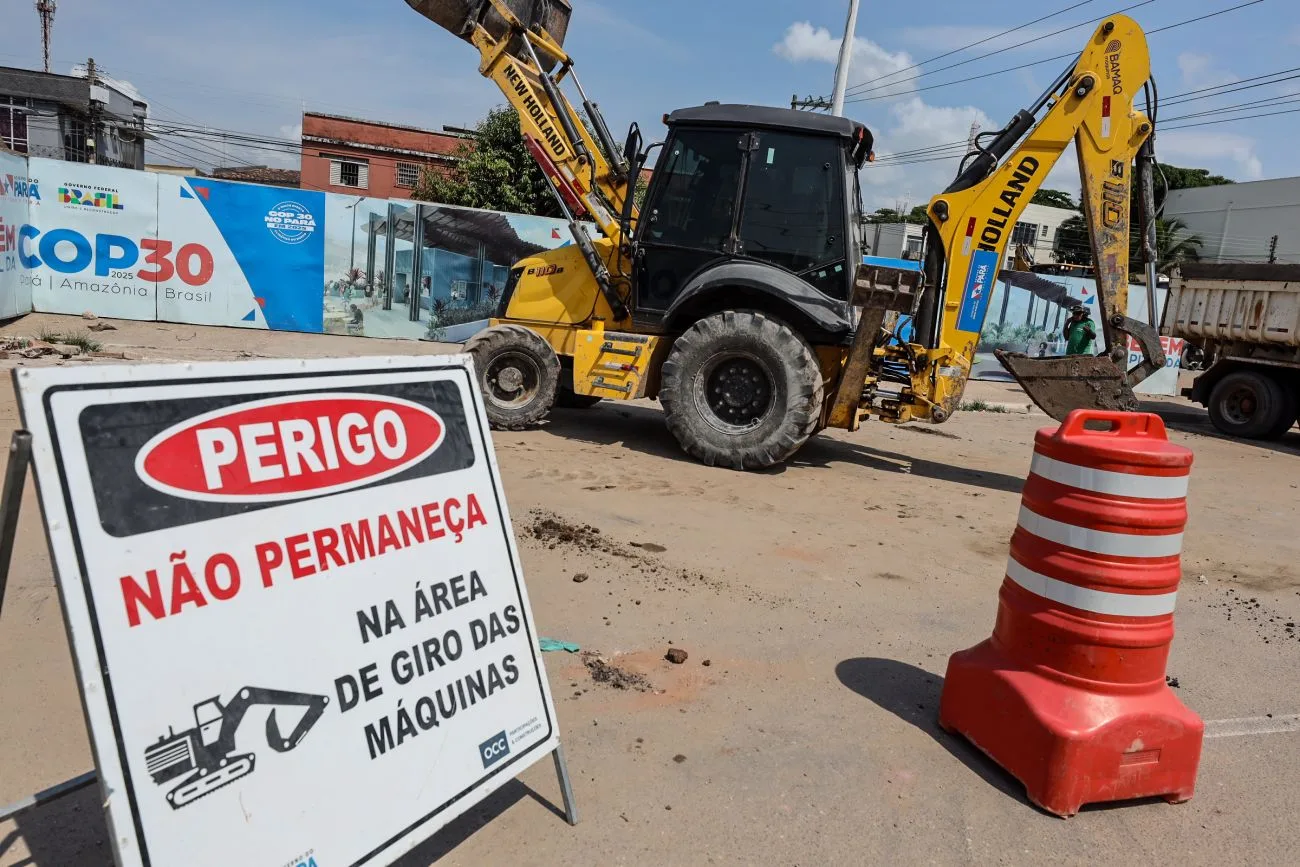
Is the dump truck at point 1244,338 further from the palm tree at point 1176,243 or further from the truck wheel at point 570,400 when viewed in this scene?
the palm tree at point 1176,243

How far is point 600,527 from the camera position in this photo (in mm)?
5426

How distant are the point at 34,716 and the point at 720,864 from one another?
2.38m

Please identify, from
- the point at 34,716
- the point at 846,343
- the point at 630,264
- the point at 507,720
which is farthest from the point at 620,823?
the point at 630,264

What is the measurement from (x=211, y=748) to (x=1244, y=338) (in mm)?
15709

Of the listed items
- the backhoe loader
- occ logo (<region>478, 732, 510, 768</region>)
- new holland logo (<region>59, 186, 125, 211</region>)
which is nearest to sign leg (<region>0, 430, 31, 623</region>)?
occ logo (<region>478, 732, 510, 768</region>)

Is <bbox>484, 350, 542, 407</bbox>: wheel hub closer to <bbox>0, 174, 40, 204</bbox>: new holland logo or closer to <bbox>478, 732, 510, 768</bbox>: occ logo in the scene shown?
<bbox>478, 732, 510, 768</bbox>: occ logo

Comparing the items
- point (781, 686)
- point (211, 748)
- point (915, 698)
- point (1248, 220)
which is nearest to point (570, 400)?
point (781, 686)

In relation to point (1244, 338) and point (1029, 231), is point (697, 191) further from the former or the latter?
point (1029, 231)

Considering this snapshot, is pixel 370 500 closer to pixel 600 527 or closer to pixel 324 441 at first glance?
pixel 324 441

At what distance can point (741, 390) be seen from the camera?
7.37 m

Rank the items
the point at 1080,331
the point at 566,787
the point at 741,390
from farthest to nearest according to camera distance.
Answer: the point at 1080,331 < the point at 741,390 < the point at 566,787

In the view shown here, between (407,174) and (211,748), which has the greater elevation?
(407,174)

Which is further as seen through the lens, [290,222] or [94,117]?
[94,117]

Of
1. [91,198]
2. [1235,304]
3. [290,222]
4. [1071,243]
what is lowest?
[1235,304]
